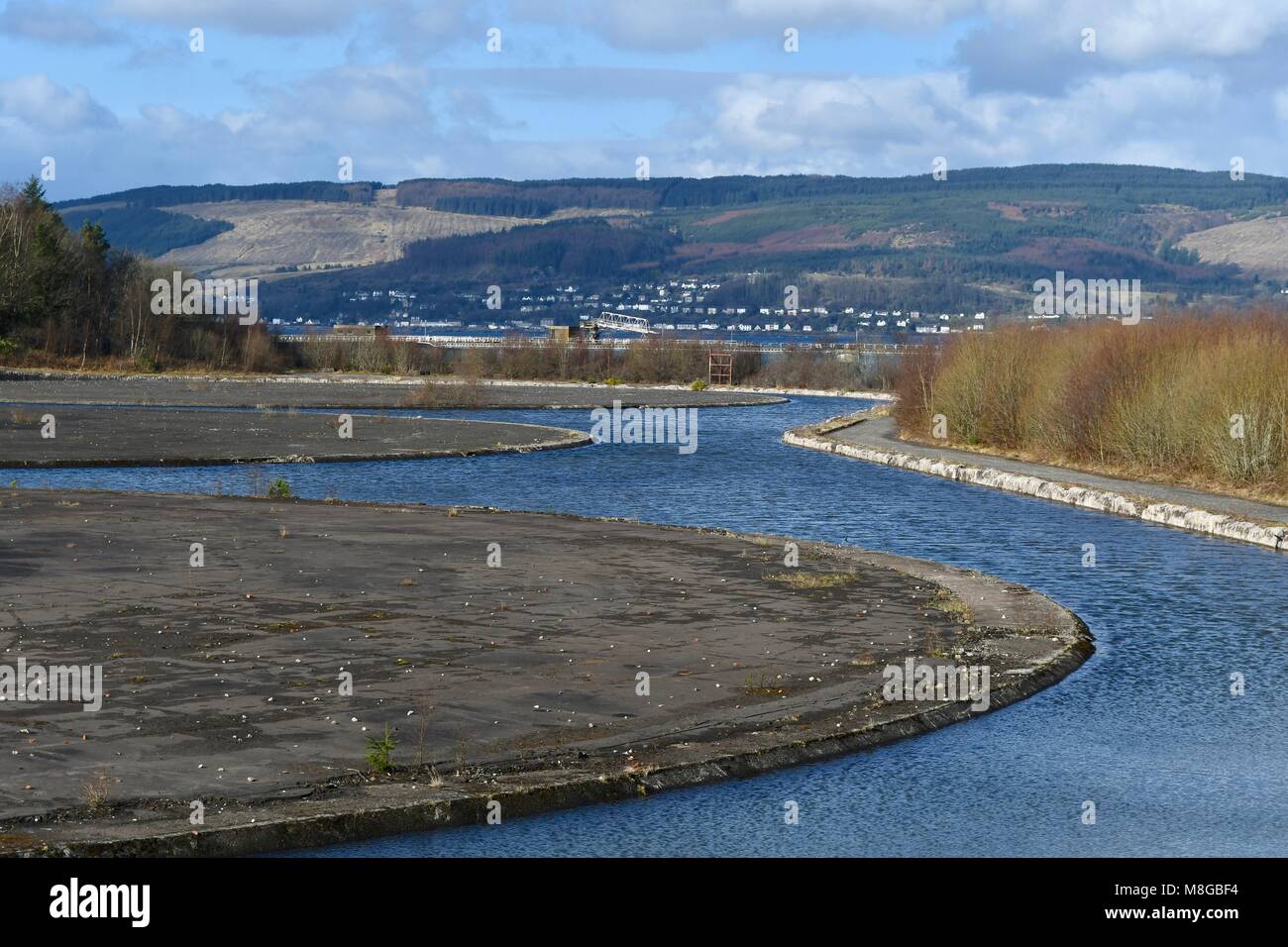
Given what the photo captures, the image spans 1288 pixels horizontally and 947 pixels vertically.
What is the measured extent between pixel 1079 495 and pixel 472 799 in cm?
2251

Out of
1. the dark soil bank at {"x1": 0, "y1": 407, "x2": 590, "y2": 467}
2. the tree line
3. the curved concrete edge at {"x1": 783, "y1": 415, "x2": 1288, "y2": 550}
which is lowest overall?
the curved concrete edge at {"x1": 783, "y1": 415, "x2": 1288, "y2": 550}

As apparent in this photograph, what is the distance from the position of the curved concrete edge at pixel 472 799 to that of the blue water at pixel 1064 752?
13 cm

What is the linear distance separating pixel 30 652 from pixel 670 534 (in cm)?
1080

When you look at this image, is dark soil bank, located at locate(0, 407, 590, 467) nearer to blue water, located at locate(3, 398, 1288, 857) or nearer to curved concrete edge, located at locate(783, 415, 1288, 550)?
curved concrete edge, located at locate(783, 415, 1288, 550)

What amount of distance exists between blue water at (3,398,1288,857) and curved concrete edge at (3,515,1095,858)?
0.43ft

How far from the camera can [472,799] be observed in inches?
380

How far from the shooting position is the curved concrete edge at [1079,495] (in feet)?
80.3

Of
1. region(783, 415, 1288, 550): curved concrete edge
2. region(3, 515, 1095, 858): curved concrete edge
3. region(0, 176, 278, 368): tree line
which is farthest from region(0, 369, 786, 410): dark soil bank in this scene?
region(3, 515, 1095, 858): curved concrete edge

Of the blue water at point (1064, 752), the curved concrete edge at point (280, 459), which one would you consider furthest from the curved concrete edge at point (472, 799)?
A: the curved concrete edge at point (280, 459)

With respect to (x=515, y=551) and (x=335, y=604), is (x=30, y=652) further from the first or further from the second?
(x=515, y=551)

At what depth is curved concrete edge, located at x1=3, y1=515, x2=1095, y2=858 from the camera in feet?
28.7
